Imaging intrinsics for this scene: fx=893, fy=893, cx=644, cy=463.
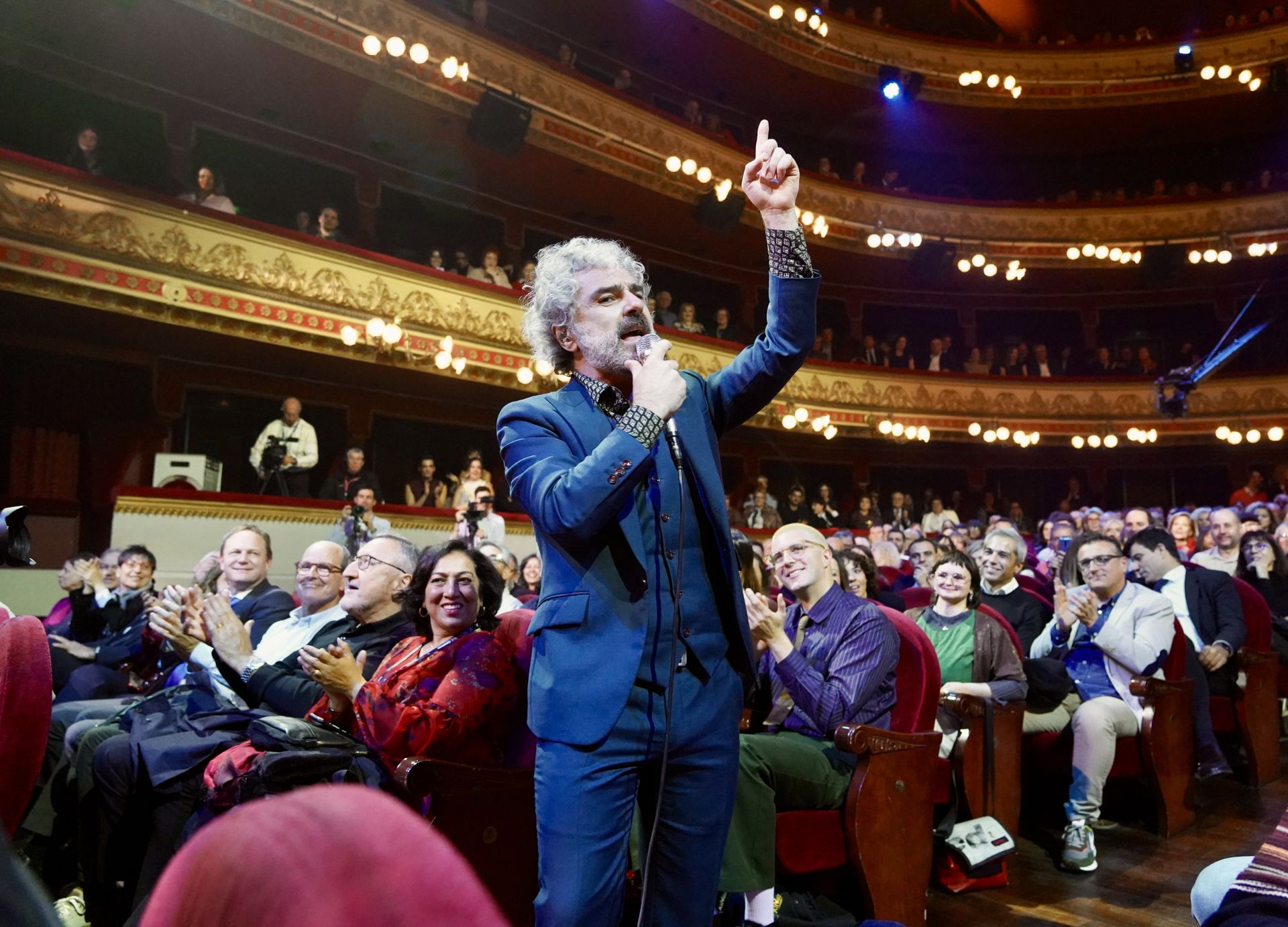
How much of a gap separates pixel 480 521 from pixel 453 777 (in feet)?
16.8

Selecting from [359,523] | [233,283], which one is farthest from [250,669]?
[233,283]

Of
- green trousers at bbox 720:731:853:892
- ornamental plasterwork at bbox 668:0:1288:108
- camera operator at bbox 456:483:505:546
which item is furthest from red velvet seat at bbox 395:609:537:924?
ornamental plasterwork at bbox 668:0:1288:108

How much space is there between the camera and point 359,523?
6449 millimetres

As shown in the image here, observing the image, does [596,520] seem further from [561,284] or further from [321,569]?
[321,569]

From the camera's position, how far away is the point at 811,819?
2234 millimetres

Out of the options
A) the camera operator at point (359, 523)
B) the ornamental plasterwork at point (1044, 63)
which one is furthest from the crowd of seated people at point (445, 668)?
the ornamental plasterwork at point (1044, 63)

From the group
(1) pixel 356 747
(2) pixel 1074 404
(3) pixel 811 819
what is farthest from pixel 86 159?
(2) pixel 1074 404

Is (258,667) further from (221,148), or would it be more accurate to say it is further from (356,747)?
(221,148)

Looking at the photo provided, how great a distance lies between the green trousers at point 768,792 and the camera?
2.02m

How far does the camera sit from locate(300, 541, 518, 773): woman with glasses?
184 centimetres

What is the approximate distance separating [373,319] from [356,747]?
6.95 meters

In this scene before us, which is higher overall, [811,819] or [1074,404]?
[1074,404]

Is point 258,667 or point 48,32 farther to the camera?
point 48,32

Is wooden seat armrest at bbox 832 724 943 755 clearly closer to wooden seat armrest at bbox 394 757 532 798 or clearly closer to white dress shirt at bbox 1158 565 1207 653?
wooden seat armrest at bbox 394 757 532 798
